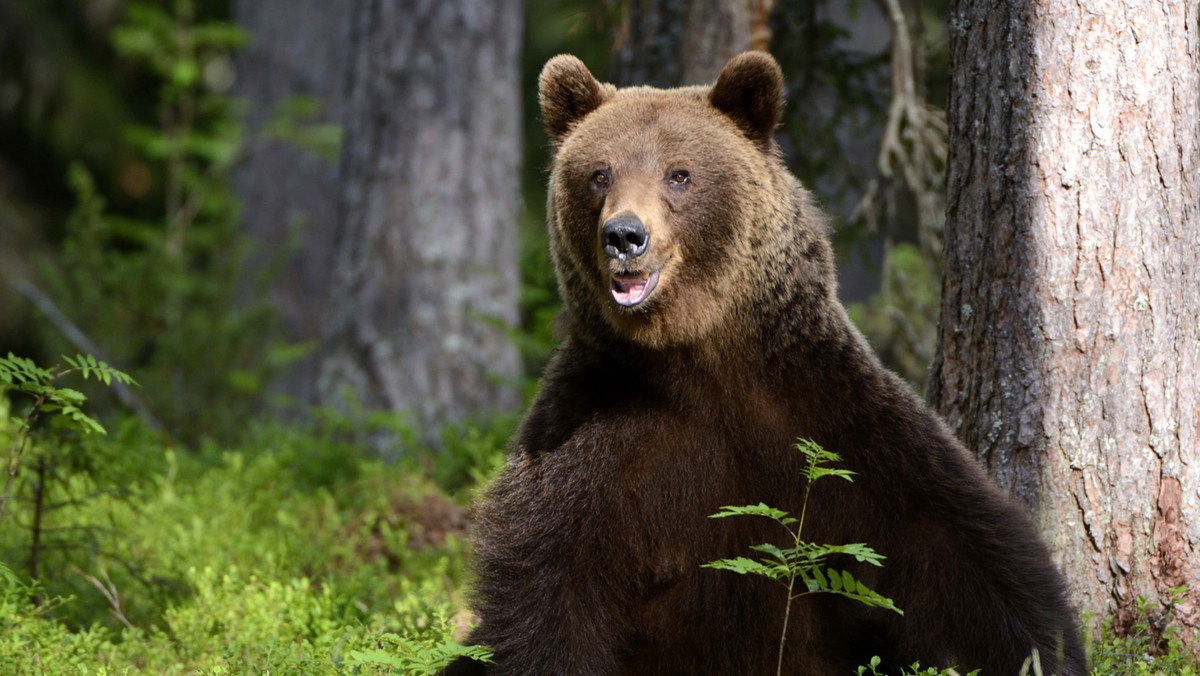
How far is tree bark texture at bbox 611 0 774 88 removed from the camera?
23.3ft

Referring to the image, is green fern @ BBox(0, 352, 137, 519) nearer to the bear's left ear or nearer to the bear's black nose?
the bear's black nose

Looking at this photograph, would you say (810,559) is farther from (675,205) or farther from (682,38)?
(682,38)

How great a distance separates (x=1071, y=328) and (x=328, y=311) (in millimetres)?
6674

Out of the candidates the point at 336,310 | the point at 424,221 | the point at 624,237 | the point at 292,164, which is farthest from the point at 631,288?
the point at 292,164

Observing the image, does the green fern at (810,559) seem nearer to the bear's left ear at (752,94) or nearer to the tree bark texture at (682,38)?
the bear's left ear at (752,94)

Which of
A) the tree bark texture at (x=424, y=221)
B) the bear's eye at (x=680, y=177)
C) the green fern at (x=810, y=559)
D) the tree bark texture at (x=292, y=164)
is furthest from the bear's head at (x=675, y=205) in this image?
the tree bark texture at (x=292, y=164)

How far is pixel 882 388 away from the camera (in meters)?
4.08

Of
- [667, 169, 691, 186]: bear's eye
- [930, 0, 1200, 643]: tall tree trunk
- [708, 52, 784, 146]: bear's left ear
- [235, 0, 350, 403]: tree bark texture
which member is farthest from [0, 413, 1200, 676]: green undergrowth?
[235, 0, 350, 403]: tree bark texture

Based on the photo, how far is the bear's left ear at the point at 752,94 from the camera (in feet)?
14.3

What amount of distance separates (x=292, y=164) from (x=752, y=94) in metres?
12.4

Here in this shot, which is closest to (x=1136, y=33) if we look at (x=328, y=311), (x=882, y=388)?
(x=882, y=388)

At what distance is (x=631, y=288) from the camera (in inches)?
159

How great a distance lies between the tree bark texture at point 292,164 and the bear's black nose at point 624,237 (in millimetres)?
12084

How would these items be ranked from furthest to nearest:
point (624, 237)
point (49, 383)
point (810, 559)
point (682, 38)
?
point (682, 38) < point (49, 383) < point (624, 237) < point (810, 559)
